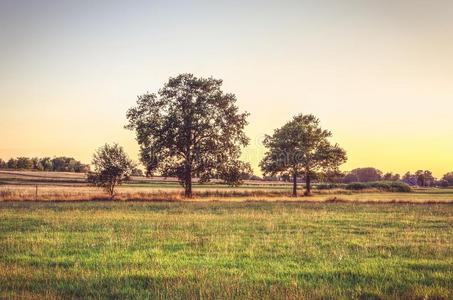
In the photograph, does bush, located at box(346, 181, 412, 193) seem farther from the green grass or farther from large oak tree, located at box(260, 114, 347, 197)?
the green grass

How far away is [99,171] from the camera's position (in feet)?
172

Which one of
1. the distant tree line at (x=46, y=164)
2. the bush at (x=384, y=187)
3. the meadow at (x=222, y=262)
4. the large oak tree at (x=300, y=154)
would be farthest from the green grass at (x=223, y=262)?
the distant tree line at (x=46, y=164)

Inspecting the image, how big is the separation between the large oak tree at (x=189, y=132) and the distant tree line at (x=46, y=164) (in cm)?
9584

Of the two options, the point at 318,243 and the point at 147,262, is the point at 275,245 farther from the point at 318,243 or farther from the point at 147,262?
the point at 147,262

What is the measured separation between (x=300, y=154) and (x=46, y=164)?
110875mm

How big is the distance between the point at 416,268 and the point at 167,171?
45404mm

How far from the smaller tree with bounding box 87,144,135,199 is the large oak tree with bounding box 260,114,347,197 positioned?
2969cm

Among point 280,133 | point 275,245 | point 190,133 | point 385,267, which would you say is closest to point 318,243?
point 275,245

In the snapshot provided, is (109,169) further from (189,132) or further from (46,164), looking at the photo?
(46,164)

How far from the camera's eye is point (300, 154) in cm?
7400

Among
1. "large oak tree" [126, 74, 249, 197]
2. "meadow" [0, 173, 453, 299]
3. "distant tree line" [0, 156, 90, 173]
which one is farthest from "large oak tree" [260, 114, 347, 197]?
"distant tree line" [0, 156, 90, 173]

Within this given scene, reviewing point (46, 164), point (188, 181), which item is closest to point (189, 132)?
point (188, 181)

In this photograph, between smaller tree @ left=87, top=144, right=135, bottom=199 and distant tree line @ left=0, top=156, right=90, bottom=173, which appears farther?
distant tree line @ left=0, top=156, right=90, bottom=173

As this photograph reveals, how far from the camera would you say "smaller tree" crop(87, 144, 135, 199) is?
5212 centimetres
